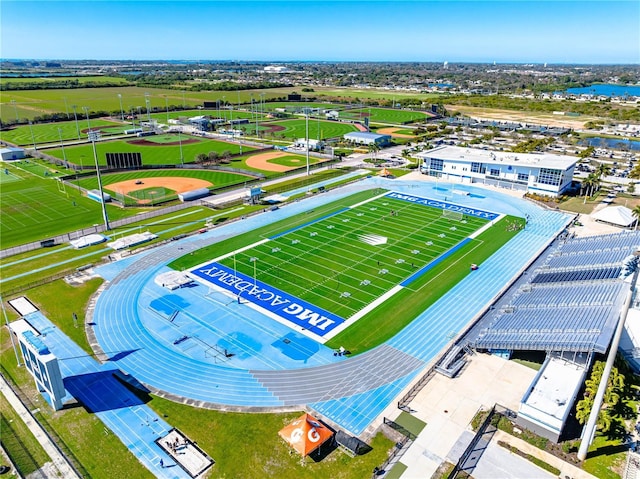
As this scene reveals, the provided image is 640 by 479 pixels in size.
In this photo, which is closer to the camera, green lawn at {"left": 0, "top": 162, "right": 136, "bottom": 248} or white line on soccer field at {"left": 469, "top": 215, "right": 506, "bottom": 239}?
white line on soccer field at {"left": 469, "top": 215, "right": 506, "bottom": 239}

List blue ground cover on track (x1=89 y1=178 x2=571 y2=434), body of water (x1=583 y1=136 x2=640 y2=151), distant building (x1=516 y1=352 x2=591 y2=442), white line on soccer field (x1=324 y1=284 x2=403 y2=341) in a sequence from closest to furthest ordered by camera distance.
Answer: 1. distant building (x1=516 y1=352 x2=591 y2=442)
2. blue ground cover on track (x1=89 y1=178 x2=571 y2=434)
3. white line on soccer field (x1=324 y1=284 x2=403 y2=341)
4. body of water (x1=583 y1=136 x2=640 y2=151)

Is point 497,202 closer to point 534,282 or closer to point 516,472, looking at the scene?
point 534,282

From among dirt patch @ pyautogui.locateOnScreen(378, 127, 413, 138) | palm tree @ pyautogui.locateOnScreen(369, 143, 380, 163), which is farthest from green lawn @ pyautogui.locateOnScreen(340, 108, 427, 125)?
palm tree @ pyautogui.locateOnScreen(369, 143, 380, 163)

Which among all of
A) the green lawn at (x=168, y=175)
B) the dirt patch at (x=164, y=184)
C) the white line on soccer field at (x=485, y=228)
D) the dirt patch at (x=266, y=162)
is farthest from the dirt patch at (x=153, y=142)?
the white line on soccer field at (x=485, y=228)

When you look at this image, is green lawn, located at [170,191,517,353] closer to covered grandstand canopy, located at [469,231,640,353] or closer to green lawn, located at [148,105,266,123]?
covered grandstand canopy, located at [469,231,640,353]

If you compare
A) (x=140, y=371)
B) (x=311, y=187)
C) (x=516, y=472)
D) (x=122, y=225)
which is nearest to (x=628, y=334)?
(x=516, y=472)

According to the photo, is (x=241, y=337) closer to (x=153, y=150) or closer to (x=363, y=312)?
(x=363, y=312)
